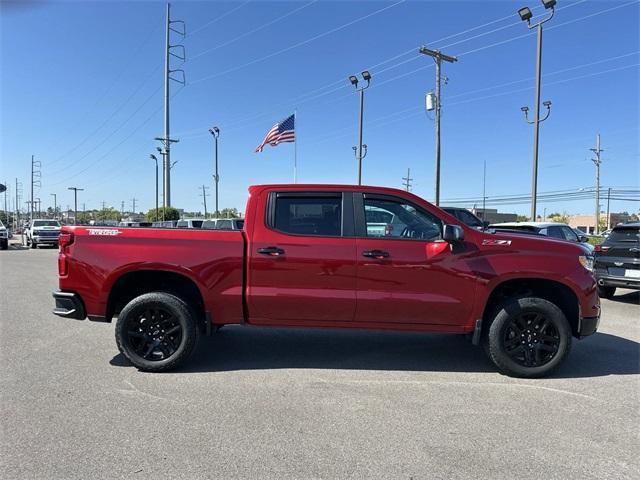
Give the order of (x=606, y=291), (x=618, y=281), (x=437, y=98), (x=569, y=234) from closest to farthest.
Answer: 1. (x=618, y=281)
2. (x=606, y=291)
3. (x=569, y=234)
4. (x=437, y=98)

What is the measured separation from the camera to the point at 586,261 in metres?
5.09

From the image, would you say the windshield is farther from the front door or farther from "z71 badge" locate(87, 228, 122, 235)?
the front door

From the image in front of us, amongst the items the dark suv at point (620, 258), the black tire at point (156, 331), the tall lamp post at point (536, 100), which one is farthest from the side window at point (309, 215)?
the tall lamp post at point (536, 100)

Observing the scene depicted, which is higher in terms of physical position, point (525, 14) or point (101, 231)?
point (525, 14)

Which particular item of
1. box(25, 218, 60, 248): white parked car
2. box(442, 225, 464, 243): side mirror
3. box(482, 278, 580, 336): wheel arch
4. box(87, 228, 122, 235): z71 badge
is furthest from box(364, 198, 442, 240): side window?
box(25, 218, 60, 248): white parked car

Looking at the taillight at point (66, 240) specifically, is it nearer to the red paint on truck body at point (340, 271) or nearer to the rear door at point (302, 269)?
the red paint on truck body at point (340, 271)

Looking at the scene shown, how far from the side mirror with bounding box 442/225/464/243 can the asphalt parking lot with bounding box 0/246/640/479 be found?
1431 millimetres

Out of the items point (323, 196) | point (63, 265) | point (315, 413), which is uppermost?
point (323, 196)

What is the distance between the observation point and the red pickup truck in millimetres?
4945

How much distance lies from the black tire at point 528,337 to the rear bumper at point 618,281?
5.61m

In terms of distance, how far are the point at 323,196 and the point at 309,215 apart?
26cm

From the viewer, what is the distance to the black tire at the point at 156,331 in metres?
5.04

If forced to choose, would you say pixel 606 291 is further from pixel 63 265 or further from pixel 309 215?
pixel 63 265

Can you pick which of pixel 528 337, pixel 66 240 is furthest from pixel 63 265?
pixel 528 337
